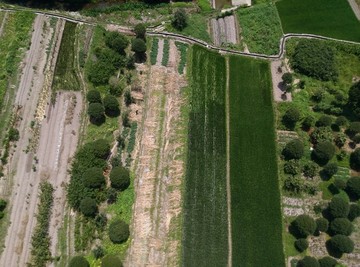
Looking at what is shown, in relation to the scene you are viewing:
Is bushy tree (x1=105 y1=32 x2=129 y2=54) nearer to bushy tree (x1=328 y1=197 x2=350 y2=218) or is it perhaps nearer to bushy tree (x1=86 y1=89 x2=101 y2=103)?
bushy tree (x1=86 y1=89 x2=101 y2=103)

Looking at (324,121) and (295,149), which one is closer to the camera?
(295,149)

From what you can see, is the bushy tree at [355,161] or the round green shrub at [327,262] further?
the bushy tree at [355,161]

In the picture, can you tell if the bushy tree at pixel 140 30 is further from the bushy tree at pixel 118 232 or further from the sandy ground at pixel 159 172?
the bushy tree at pixel 118 232

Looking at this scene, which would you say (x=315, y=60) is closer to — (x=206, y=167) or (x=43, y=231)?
(x=206, y=167)

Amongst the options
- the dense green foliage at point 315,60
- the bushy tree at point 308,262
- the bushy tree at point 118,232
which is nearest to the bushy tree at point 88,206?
the bushy tree at point 118,232

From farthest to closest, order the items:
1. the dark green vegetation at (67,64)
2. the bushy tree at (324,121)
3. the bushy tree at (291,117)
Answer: the dark green vegetation at (67,64) < the bushy tree at (324,121) < the bushy tree at (291,117)

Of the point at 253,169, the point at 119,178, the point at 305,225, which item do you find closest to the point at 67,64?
the point at 119,178
